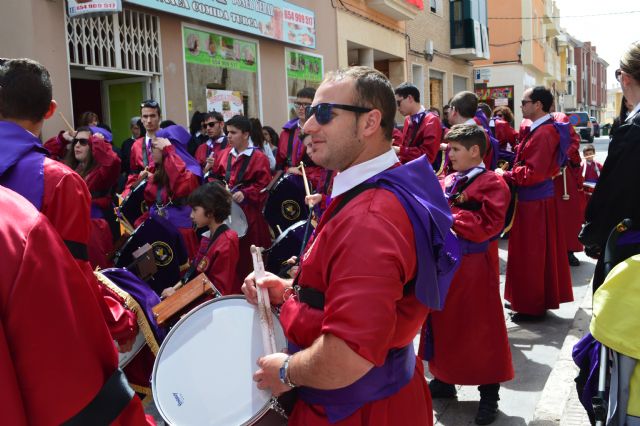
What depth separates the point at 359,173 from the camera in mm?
2039

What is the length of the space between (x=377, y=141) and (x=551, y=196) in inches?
179

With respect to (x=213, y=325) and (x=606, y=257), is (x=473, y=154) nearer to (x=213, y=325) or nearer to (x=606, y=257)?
(x=606, y=257)

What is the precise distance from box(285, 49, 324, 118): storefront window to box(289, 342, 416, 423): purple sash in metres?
11.0

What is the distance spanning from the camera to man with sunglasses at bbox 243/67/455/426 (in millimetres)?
1753

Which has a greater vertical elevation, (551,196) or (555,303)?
(551,196)

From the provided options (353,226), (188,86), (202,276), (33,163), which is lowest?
(202,276)

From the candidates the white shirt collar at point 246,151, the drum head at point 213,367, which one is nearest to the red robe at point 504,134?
the white shirt collar at point 246,151

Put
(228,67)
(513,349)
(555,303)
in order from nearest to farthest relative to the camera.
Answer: (513,349) → (555,303) → (228,67)

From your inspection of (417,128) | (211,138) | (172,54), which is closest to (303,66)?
(172,54)

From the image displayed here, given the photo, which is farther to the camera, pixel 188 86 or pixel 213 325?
pixel 188 86

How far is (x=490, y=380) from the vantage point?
3.92 metres

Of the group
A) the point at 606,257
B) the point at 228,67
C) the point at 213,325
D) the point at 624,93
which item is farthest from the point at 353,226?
the point at 228,67

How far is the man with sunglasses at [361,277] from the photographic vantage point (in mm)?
1753

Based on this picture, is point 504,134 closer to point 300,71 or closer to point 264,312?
point 300,71
